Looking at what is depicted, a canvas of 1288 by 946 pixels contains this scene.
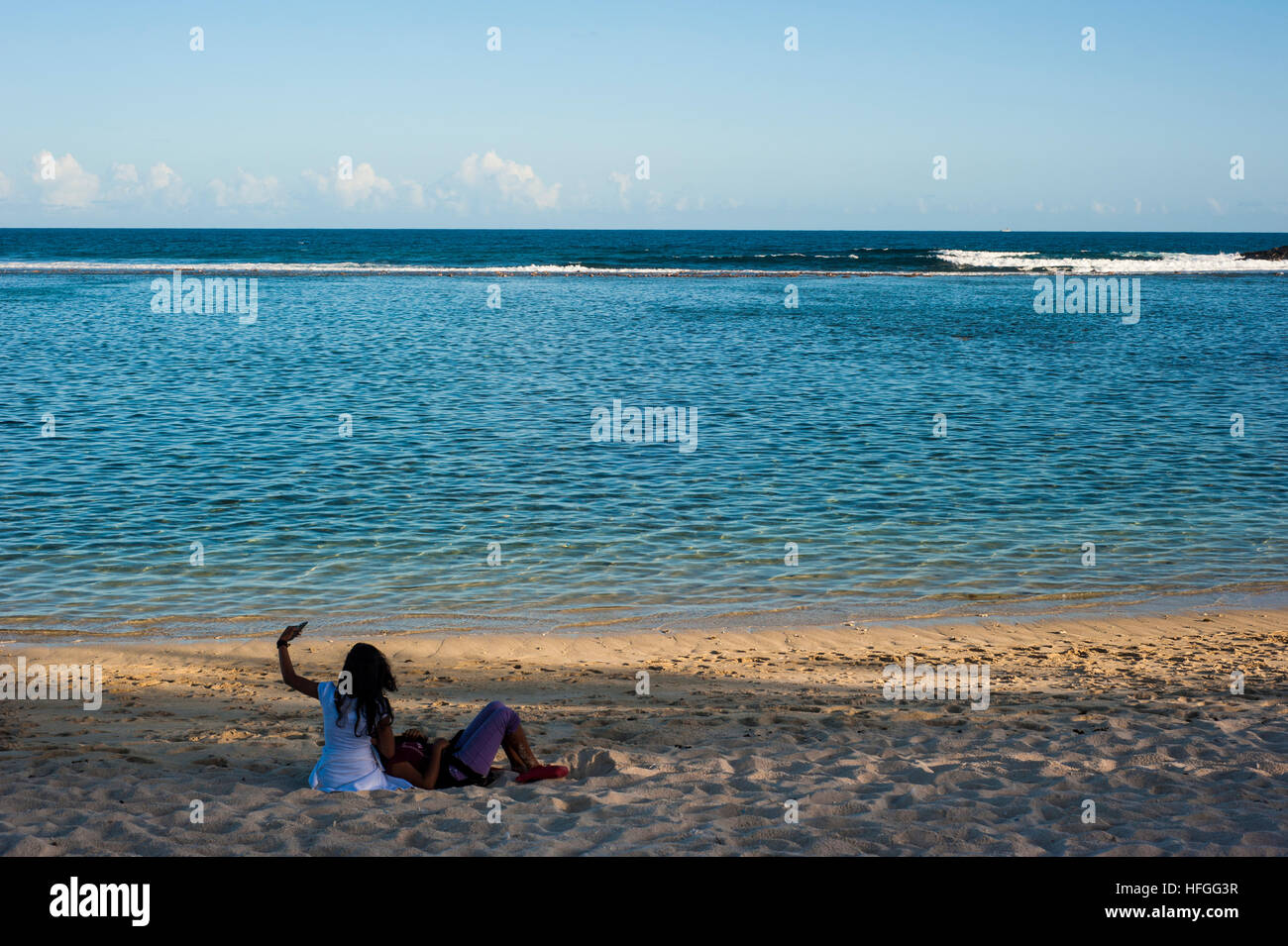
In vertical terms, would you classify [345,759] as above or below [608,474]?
below

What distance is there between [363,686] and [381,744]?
39cm

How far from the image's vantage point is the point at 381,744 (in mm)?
6336

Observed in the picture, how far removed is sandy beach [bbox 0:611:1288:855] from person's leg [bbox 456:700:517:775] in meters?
0.20

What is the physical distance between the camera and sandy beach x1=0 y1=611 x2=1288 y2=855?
5465 millimetres

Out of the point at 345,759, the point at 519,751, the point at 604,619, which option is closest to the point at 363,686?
the point at 345,759

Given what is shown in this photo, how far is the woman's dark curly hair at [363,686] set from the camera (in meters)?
6.25

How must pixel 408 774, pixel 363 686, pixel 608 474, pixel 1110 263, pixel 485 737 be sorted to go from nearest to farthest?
pixel 363 686 → pixel 408 774 → pixel 485 737 → pixel 608 474 → pixel 1110 263

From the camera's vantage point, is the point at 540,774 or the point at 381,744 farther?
the point at 540,774

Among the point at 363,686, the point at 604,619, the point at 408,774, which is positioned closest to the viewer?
the point at 363,686

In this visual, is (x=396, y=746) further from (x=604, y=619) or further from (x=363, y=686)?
(x=604, y=619)

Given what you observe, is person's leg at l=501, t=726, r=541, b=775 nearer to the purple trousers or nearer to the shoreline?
the purple trousers

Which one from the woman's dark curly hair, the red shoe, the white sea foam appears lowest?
the red shoe

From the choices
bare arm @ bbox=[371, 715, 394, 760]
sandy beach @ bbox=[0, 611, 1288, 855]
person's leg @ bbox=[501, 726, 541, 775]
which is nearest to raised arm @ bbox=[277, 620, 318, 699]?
bare arm @ bbox=[371, 715, 394, 760]

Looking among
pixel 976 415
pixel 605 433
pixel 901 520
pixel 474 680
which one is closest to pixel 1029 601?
pixel 901 520
